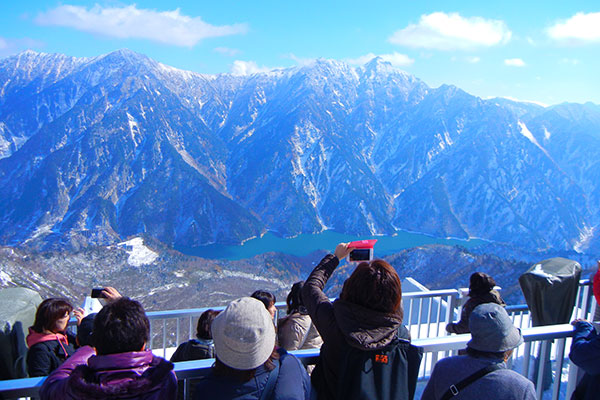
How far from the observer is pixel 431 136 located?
194 meters

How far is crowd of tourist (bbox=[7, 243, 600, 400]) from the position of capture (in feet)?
7.27

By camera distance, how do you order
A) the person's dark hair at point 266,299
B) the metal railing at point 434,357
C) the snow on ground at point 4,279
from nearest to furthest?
1. the metal railing at point 434,357
2. the person's dark hair at point 266,299
3. the snow on ground at point 4,279

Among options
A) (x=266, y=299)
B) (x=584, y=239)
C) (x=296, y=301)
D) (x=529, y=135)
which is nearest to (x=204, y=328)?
(x=266, y=299)

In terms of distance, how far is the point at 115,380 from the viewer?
2195 millimetres

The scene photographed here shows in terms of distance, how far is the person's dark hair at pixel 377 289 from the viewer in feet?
7.96

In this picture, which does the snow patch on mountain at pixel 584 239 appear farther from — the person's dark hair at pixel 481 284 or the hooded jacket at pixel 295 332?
the hooded jacket at pixel 295 332

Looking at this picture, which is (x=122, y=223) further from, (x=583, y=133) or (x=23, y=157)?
(x=583, y=133)

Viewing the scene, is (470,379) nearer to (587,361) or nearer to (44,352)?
(587,361)

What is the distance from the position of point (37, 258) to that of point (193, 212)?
64.6 meters

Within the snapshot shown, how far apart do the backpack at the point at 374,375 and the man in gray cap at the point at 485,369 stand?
0.26 metres

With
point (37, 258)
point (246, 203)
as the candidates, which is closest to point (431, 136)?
Result: point (246, 203)

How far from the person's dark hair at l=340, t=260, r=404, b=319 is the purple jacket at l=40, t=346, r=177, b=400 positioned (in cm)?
108

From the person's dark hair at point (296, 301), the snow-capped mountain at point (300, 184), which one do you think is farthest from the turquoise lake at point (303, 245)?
the person's dark hair at point (296, 301)

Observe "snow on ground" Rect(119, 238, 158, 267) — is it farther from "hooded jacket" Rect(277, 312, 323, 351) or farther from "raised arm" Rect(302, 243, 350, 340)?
"raised arm" Rect(302, 243, 350, 340)
